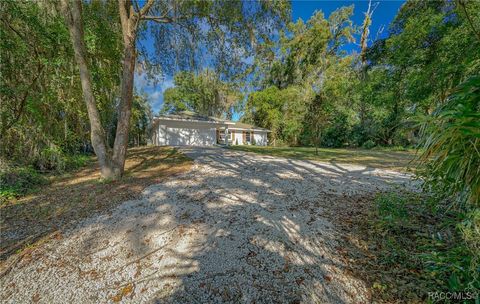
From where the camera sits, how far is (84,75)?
17.0 feet

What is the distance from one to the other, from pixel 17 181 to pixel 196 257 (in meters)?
5.90

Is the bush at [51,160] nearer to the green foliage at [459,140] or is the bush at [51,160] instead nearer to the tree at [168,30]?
the tree at [168,30]

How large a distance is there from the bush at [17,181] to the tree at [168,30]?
68.9 inches

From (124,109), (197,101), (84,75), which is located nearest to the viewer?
(84,75)

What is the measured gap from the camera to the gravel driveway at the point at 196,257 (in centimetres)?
188

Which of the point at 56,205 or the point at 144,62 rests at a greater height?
the point at 144,62

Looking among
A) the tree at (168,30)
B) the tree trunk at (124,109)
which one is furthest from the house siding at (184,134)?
the tree trunk at (124,109)

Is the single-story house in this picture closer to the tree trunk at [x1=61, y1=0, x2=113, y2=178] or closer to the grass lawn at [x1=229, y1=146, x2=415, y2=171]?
the grass lawn at [x1=229, y1=146, x2=415, y2=171]

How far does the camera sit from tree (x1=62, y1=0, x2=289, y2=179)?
5.26 meters

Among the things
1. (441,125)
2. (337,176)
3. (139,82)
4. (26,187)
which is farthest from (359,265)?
(139,82)

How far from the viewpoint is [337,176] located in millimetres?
5719

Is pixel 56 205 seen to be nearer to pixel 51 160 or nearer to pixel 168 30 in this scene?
pixel 51 160

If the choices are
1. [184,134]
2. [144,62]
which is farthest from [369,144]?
[144,62]

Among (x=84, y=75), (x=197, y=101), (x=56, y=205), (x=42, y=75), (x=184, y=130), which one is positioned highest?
(x=197, y=101)
